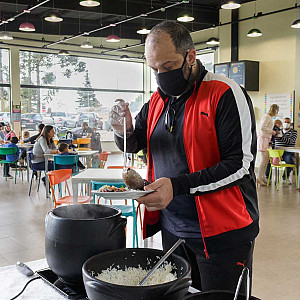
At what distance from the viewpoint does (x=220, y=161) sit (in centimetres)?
141

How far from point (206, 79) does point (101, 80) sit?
15.8 meters

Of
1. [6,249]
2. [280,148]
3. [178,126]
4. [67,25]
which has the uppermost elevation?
[67,25]

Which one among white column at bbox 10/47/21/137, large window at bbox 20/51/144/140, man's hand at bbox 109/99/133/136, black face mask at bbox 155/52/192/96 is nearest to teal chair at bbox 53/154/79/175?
man's hand at bbox 109/99/133/136

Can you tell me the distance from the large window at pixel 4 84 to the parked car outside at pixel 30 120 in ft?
2.27

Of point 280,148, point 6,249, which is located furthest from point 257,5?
point 6,249

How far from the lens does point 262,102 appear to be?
38.4 ft

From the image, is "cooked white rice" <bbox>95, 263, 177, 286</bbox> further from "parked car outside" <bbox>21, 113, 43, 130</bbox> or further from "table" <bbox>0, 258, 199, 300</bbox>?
"parked car outside" <bbox>21, 113, 43, 130</bbox>

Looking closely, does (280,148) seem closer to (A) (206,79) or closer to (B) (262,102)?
(B) (262,102)

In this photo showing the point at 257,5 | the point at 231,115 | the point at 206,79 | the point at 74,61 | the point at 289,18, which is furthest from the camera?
the point at 74,61

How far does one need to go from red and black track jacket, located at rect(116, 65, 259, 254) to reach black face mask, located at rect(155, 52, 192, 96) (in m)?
0.05

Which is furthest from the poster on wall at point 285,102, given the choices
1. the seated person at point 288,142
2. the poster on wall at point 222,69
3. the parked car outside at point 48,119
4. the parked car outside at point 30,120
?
the parked car outside at point 30,120

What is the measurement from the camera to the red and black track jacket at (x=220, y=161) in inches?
53.7

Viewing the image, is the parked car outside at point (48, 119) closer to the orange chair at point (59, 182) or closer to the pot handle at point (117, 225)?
the orange chair at point (59, 182)

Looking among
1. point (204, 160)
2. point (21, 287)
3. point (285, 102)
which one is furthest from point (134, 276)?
point (285, 102)
